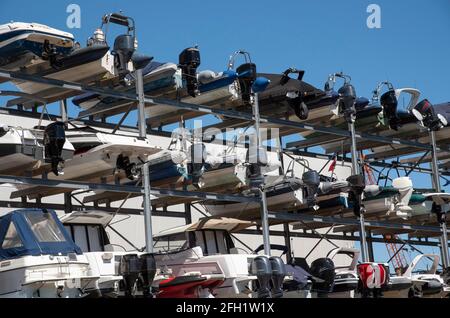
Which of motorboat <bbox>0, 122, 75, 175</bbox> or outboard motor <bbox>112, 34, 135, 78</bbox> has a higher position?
outboard motor <bbox>112, 34, 135, 78</bbox>

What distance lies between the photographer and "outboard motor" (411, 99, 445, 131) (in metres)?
27.0

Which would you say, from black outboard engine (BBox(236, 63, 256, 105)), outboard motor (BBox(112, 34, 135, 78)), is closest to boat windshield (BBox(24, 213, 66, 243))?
outboard motor (BBox(112, 34, 135, 78))

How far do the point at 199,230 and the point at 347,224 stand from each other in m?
6.16

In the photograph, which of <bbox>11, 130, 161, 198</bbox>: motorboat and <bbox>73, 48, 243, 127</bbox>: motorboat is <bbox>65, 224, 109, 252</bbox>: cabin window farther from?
<bbox>73, 48, 243, 127</bbox>: motorboat

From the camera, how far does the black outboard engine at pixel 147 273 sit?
56.7ft

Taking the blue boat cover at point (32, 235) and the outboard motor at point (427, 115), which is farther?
the outboard motor at point (427, 115)

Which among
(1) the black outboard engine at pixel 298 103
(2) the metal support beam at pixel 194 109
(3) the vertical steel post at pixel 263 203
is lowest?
(3) the vertical steel post at pixel 263 203

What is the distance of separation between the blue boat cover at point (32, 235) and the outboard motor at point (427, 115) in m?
13.2

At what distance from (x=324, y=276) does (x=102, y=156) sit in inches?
223

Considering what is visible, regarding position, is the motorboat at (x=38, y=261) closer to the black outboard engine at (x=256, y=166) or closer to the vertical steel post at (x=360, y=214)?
the black outboard engine at (x=256, y=166)

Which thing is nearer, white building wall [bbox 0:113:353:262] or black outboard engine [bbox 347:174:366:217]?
white building wall [bbox 0:113:353:262]

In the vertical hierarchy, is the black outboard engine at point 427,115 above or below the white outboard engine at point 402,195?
above

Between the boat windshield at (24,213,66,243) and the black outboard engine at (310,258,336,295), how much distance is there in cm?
673

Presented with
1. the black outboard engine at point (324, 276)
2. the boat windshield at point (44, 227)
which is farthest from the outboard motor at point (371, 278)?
the boat windshield at point (44, 227)
